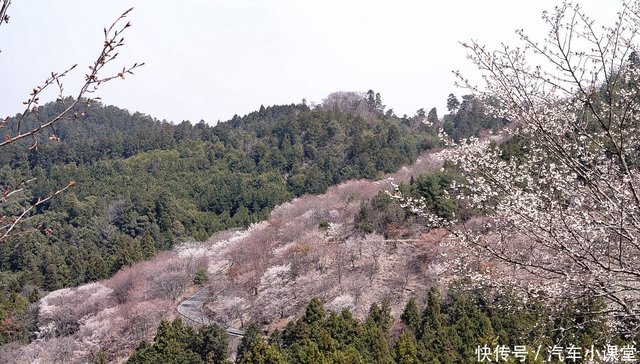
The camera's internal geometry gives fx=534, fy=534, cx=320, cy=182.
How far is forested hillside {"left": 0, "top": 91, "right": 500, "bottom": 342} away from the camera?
89.0 ft

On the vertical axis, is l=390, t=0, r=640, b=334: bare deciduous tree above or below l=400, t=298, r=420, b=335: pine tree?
above

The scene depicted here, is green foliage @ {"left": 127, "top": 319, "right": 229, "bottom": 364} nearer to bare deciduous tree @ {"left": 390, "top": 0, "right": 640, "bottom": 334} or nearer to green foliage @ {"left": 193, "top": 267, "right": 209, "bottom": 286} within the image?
green foliage @ {"left": 193, "top": 267, "right": 209, "bottom": 286}

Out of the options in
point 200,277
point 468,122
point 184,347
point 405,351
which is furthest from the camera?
point 468,122

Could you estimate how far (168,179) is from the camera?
38938 mm

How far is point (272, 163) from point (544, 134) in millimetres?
37304

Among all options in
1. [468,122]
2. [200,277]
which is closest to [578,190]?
[200,277]

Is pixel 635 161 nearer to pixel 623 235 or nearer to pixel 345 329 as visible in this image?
pixel 623 235

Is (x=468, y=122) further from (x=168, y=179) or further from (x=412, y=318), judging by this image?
(x=412, y=318)

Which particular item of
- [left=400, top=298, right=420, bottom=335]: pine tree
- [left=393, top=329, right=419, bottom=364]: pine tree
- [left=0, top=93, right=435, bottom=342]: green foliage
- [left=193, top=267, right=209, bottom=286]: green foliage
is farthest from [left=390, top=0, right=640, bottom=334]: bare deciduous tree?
[left=0, top=93, right=435, bottom=342]: green foliage

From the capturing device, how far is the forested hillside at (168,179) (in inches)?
1068

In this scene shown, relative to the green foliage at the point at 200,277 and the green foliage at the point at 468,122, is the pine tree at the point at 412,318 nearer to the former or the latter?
the green foliage at the point at 200,277

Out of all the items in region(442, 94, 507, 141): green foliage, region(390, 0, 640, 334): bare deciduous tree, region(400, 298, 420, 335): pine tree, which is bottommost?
region(400, 298, 420, 335): pine tree

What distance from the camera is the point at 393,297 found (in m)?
17.6

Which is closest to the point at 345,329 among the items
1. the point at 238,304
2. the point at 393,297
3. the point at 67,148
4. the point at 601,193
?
the point at 393,297
